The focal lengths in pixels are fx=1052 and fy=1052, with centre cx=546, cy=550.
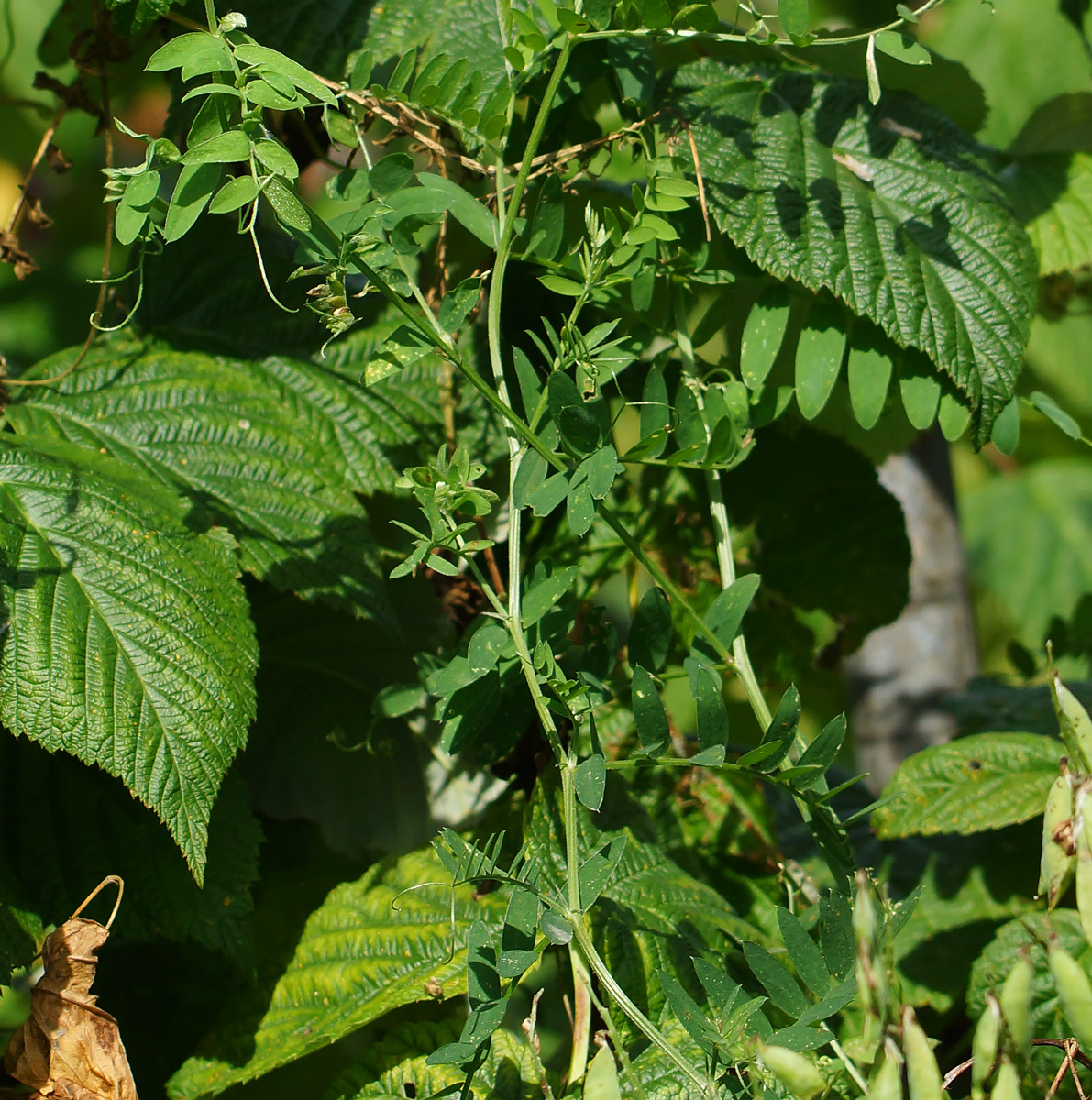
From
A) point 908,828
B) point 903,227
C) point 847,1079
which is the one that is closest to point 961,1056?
point 908,828

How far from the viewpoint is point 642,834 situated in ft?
2.87

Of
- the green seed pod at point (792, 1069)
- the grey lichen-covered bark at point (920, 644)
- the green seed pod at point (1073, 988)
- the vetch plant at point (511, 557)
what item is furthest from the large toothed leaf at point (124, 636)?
the grey lichen-covered bark at point (920, 644)

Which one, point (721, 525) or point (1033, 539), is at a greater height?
point (721, 525)

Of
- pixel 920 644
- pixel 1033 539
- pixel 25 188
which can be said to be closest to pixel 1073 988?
pixel 25 188

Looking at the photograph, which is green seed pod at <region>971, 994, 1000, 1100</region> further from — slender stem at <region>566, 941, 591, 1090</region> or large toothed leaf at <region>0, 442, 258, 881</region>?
large toothed leaf at <region>0, 442, 258, 881</region>

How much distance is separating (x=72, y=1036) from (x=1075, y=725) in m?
0.65

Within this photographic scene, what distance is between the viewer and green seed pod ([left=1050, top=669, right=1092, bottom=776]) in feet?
1.93

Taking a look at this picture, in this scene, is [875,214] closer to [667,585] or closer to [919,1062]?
[667,585]

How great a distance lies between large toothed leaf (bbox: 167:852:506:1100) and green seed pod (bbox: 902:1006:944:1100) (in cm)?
37

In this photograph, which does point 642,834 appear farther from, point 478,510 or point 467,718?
point 478,510

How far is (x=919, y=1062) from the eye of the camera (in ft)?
1.51

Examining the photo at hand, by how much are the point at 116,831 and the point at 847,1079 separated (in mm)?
580

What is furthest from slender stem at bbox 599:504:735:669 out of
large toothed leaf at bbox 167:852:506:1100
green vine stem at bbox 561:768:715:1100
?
large toothed leaf at bbox 167:852:506:1100

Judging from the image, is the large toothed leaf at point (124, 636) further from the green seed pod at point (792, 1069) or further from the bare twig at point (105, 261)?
the green seed pod at point (792, 1069)
